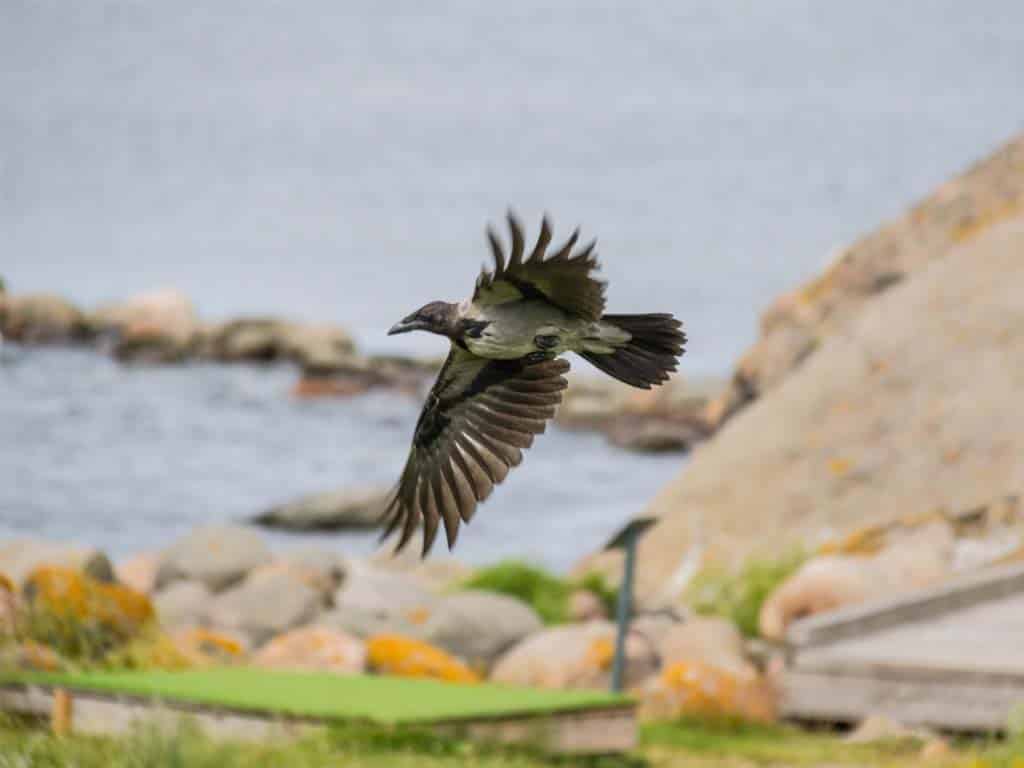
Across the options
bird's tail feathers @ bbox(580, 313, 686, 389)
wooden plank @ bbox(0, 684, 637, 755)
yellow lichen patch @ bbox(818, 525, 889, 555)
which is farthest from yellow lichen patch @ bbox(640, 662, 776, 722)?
bird's tail feathers @ bbox(580, 313, 686, 389)

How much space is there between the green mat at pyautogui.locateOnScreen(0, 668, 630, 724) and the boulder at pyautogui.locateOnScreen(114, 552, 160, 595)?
368cm

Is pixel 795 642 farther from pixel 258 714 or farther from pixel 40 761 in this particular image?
pixel 40 761

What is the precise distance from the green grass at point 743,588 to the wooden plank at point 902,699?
142cm

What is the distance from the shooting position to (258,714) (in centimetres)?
684

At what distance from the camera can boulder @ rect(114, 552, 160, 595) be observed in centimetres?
1136

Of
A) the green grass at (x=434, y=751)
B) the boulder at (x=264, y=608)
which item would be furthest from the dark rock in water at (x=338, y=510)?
the green grass at (x=434, y=751)

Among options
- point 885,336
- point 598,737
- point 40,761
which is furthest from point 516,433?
point 885,336

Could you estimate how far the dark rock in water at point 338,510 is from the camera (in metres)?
16.6

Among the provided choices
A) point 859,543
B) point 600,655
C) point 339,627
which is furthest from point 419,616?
point 859,543

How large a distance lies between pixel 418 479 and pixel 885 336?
22.9 ft

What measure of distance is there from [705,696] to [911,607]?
40.8 inches

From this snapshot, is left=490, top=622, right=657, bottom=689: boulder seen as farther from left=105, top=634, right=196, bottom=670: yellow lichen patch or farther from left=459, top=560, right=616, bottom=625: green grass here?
left=105, top=634, right=196, bottom=670: yellow lichen patch

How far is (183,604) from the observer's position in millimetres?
10461

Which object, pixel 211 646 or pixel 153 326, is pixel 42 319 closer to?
pixel 153 326
